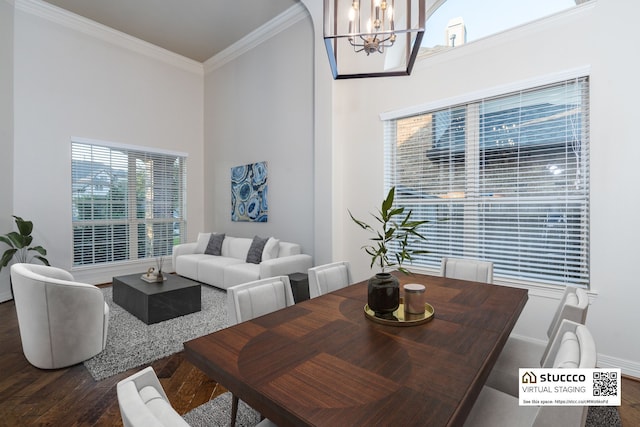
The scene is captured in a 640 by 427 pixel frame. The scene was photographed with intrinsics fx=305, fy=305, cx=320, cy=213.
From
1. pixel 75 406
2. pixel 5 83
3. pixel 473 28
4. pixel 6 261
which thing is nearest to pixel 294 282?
pixel 75 406

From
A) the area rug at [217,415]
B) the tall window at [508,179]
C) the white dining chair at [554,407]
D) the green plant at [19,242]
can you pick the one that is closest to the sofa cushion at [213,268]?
the green plant at [19,242]

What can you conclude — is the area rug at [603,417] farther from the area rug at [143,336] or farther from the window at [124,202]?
the window at [124,202]

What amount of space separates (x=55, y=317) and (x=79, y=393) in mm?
593

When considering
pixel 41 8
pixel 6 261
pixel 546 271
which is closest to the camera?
pixel 546 271

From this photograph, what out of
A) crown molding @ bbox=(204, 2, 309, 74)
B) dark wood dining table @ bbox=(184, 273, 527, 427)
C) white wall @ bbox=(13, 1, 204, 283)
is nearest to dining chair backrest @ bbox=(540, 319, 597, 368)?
dark wood dining table @ bbox=(184, 273, 527, 427)

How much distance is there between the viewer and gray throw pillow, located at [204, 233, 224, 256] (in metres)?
5.23

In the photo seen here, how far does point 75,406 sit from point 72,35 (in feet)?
18.0

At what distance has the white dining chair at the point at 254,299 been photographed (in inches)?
63.1

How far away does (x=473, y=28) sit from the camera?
3307 millimetres

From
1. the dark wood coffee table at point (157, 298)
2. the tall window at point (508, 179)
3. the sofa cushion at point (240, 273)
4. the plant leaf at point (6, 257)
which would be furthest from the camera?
the sofa cushion at point (240, 273)

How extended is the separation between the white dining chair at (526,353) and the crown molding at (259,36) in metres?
4.83

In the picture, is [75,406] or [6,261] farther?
[6,261]

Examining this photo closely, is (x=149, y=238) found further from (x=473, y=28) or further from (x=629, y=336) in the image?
(x=629, y=336)

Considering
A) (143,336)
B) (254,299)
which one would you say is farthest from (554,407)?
(143,336)
